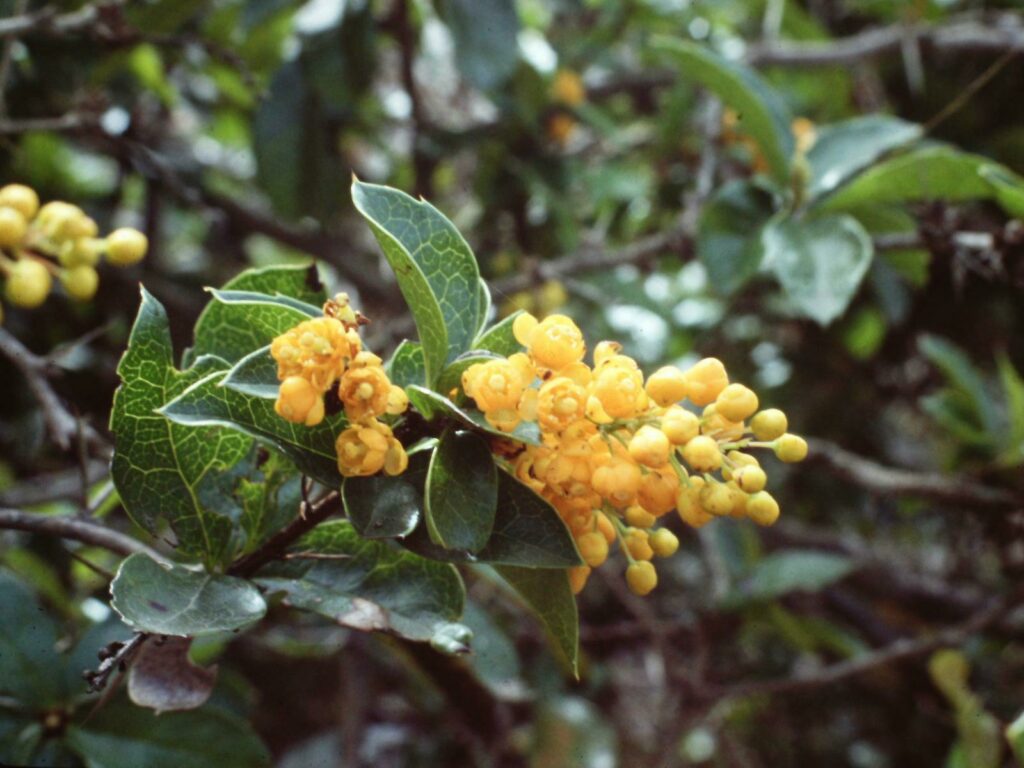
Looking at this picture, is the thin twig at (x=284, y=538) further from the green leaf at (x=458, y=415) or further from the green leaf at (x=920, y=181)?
the green leaf at (x=920, y=181)

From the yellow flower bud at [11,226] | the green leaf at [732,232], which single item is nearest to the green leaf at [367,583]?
the yellow flower bud at [11,226]

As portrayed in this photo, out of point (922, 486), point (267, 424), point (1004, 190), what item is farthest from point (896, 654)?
point (267, 424)

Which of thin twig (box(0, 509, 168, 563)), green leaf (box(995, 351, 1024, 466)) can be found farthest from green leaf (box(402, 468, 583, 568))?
green leaf (box(995, 351, 1024, 466))

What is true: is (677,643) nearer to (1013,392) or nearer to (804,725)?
(804,725)

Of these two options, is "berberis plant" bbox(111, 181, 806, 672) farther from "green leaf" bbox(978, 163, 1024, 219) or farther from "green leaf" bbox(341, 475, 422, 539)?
"green leaf" bbox(978, 163, 1024, 219)

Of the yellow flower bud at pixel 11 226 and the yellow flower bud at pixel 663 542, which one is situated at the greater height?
the yellow flower bud at pixel 11 226

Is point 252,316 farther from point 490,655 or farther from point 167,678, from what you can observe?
point 490,655
